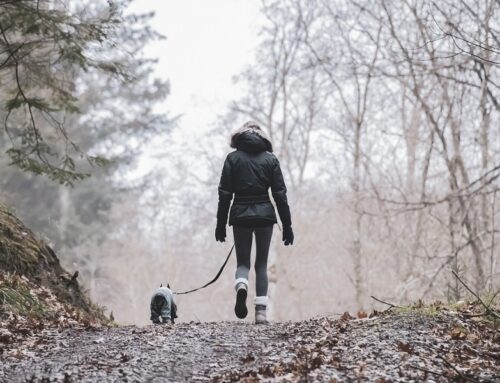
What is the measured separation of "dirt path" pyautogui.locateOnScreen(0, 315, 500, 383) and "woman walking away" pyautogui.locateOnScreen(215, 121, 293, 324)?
3.11ft

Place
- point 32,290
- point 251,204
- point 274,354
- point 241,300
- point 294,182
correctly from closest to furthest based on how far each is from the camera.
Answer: point 274,354, point 241,300, point 251,204, point 32,290, point 294,182

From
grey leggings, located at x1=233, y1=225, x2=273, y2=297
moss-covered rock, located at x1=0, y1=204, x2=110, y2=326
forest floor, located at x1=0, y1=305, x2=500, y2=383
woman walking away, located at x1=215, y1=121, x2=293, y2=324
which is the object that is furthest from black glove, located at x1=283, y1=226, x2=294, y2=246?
moss-covered rock, located at x1=0, y1=204, x2=110, y2=326

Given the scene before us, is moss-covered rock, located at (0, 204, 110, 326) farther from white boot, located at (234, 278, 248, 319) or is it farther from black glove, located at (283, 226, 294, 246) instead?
black glove, located at (283, 226, 294, 246)

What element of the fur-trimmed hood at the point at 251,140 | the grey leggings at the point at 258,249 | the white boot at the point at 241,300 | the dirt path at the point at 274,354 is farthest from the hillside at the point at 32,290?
the fur-trimmed hood at the point at 251,140

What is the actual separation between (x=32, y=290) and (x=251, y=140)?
11.1ft

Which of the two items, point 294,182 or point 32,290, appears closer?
point 32,290

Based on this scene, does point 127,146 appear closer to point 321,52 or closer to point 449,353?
point 321,52

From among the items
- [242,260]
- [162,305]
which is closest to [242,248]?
[242,260]

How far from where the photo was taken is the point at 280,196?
276 inches

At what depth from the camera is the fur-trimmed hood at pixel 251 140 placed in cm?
708

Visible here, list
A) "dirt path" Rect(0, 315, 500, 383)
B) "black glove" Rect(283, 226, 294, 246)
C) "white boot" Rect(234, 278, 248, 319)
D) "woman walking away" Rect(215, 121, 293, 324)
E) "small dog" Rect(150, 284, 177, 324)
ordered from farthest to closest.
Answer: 1. "small dog" Rect(150, 284, 177, 324)
2. "black glove" Rect(283, 226, 294, 246)
3. "woman walking away" Rect(215, 121, 293, 324)
4. "white boot" Rect(234, 278, 248, 319)
5. "dirt path" Rect(0, 315, 500, 383)

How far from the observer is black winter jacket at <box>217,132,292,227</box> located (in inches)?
271

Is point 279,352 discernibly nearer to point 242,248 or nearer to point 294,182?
point 242,248

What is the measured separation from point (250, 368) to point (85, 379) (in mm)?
1231
